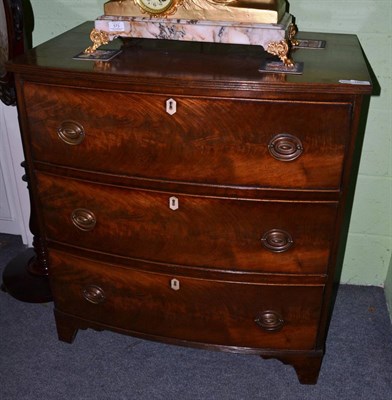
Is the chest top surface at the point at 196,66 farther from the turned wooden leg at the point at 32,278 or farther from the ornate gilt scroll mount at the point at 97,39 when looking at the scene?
the turned wooden leg at the point at 32,278

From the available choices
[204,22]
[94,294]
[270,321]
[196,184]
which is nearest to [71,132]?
[196,184]

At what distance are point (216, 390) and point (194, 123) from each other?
104 centimetres

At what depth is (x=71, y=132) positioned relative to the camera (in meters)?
1.57

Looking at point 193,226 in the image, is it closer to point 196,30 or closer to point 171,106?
point 171,106

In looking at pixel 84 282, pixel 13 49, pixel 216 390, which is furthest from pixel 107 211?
pixel 216 390

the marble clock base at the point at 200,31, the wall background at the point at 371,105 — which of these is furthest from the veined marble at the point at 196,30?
the wall background at the point at 371,105

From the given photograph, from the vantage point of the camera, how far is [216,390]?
6.40ft

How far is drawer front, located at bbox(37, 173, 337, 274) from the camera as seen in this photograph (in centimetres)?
157

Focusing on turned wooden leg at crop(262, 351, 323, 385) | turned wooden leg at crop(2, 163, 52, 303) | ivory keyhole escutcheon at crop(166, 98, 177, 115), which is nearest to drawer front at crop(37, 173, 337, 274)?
ivory keyhole escutcheon at crop(166, 98, 177, 115)

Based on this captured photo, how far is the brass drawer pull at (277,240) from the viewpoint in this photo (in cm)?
160

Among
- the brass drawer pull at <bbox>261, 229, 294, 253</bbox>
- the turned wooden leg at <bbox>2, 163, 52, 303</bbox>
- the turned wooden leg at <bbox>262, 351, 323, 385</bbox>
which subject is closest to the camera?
the brass drawer pull at <bbox>261, 229, 294, 253</bbox>

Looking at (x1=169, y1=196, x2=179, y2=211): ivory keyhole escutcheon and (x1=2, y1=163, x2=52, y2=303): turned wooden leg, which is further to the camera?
(x1=2, y1=163, x2=52, y2=303): turned wooden leg

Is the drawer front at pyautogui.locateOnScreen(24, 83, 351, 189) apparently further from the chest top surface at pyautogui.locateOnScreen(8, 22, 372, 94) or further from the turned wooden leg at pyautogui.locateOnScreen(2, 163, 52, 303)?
the turned wooden leg at pyautogui.locateOnScreen(2, 163, 52, 303)

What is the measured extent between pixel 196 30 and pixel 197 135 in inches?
12.6
